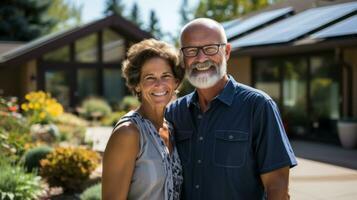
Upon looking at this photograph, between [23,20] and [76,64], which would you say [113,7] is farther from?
[76,64]

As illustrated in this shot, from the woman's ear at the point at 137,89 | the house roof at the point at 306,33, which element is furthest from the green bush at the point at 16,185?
the house roof at the point at 306,33

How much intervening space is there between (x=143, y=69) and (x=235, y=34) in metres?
13.4

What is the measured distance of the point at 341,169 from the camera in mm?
8461

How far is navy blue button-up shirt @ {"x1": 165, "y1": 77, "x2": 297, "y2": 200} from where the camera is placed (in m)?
2.35

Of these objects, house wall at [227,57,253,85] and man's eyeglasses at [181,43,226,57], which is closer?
man's eyeglasses at [181,43,226,57]

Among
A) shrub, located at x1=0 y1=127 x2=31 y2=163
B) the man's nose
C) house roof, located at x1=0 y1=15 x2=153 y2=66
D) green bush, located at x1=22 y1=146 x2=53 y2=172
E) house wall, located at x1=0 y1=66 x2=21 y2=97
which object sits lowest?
green bush, located at x1=22 y1=146 x2=53 y2=172

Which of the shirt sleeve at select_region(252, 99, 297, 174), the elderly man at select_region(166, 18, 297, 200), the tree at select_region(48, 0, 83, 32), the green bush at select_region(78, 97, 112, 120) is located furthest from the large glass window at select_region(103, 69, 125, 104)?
the shirt sleeve at select_region(252, 99, 297, 174)

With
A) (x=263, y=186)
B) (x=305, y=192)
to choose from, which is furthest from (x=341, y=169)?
(x=263, y=186)

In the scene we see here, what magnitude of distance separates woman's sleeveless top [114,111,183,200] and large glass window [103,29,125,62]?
66.2 feet

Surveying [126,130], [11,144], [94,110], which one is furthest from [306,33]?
[94,110]

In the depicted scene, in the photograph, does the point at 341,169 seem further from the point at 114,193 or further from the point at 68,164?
the point at 114,193

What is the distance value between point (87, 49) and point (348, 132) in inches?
551

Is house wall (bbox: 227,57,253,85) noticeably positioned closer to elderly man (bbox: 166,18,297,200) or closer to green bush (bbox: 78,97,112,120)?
green bush (bbox: 78,97,112,120)

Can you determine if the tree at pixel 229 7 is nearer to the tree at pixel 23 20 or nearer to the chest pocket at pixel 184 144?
the tree at pixel 23 20
